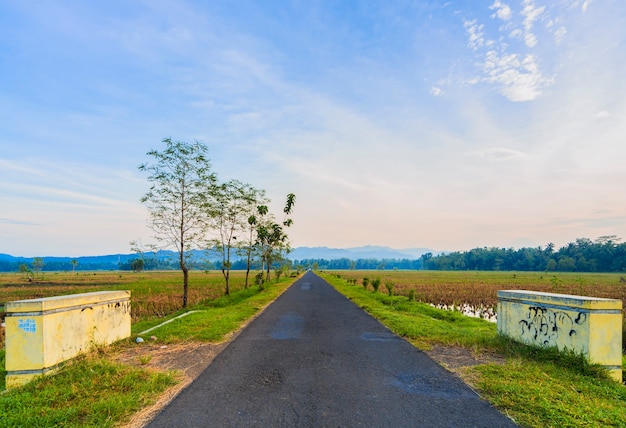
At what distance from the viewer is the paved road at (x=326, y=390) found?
4.20 m

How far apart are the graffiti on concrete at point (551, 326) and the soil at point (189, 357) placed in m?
0.91

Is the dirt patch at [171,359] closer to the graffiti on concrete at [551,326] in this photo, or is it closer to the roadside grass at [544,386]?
the roadside grass at [544,386]

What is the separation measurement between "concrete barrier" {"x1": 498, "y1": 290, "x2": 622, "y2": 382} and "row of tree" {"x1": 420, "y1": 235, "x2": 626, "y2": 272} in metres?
125

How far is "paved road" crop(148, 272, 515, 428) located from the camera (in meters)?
4.20

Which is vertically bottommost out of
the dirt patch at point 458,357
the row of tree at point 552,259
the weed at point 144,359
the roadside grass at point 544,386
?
the row of tree at point 552,259

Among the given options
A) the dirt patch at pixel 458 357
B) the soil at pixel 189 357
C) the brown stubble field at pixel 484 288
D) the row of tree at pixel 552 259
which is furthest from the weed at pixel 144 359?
the row of tree at pixel 552 259

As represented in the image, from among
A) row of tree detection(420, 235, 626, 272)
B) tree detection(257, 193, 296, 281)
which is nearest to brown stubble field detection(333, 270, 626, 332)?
tree detection(257, 193, 296, 281)

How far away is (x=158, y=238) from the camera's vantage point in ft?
54.6

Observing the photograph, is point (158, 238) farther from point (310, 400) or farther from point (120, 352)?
point (310, 400)

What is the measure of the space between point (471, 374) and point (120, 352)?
283 inches

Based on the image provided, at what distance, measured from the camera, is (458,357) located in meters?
7.27

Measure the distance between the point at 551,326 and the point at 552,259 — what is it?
460ft

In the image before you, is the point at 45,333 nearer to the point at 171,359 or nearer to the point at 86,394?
the point at 86,394

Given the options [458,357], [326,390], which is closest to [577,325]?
[458,357]
